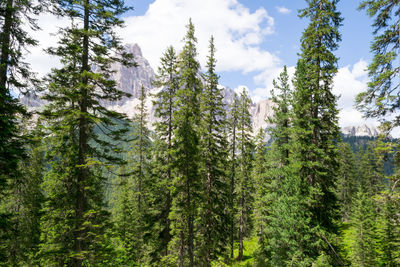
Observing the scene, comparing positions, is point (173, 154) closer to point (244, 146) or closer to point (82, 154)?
point (82, 154)

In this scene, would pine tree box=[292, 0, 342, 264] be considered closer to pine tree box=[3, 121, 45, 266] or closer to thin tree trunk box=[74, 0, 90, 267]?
thin tree trunk box=[74, 0, 90, 267]

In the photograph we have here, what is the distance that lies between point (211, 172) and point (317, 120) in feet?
30.2

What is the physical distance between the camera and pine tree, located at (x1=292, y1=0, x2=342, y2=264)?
14.0m

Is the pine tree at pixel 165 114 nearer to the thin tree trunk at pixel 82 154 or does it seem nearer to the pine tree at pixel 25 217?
the thin tree trunk at pixel 82 154

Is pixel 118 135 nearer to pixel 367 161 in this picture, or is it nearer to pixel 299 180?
pixel 299 180

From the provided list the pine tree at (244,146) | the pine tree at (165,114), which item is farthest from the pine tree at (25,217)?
the pine tree at (244,146)

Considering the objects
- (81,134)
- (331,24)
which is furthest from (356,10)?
(81,134)

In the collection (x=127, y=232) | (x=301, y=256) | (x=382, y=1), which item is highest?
(x=382, y=1)

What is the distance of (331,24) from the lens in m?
14.4

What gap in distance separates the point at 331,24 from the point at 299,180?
10309 mm

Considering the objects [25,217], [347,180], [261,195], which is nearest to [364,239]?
[261,195]

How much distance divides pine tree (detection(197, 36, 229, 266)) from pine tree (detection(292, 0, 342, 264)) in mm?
6726

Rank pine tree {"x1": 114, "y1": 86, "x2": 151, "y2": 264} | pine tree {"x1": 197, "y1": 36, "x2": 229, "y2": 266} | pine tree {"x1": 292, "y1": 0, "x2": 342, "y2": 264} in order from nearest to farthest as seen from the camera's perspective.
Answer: pine tree {"x1": 292, "y1": 0, "x2": 342, "y2": 264}
pine tree {"x1": 197, "y1": 36, "x2": 229, "y2": 266}
pine tree {"x1": 114, "y1": 86, "x2": 151, "y2": 264}

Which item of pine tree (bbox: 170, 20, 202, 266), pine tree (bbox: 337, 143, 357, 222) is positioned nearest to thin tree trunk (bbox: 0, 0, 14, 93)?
pine tree (bbox: 170, 20, 202, 266)
